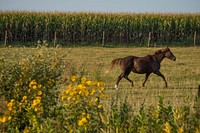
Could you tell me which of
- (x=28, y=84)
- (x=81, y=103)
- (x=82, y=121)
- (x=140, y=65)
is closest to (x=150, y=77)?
(x=140, y=65)

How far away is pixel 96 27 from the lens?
1757 inches

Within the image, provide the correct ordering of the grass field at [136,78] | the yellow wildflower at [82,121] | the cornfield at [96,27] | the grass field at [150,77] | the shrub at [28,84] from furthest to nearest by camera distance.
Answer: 1. the cornfield at [96,27]
2. the grass field at [150,77]
3. the grass field at [136,78]
4. the shrub at [28,84]
5. the yellow wildflower at [82,121]

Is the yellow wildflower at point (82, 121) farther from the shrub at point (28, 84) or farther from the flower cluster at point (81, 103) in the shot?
the shrub at point (28, 84)

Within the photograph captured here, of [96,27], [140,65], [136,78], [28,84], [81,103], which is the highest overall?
[96,27]

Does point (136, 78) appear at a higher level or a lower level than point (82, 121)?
lower

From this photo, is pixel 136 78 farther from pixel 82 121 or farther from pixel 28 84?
pixel 82 121

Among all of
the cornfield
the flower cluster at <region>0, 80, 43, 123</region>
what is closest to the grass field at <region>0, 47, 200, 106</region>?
the flower cluster at <region>0, 80, 43, 123</region>

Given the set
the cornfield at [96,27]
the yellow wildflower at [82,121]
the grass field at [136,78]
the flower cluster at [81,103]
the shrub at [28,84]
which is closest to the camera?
the yellow wildflower at [82,121]

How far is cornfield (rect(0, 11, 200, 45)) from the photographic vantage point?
141 feet

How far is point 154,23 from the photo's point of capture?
153ft

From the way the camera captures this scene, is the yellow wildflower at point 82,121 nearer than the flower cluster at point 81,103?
Yes

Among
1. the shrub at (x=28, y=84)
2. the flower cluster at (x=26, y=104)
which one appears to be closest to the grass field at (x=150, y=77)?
the shrub at (x=28, y=84)

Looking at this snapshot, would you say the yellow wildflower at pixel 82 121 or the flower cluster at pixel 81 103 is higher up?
the flower cluster at pixel 81 103

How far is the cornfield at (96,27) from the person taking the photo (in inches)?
1690
